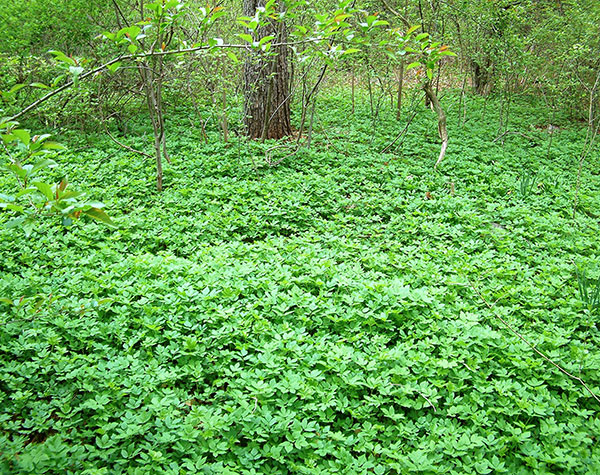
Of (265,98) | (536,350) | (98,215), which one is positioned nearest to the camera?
(98,215)

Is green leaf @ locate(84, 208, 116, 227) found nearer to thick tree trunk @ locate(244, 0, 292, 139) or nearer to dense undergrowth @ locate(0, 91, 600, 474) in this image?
dense undergrowth @ locate(0, 91, 600, 474)

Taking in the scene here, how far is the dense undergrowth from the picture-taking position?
6.65 feet

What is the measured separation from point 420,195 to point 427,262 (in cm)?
175

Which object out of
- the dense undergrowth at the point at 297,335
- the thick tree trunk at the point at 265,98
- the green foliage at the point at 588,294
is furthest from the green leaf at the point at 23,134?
the thick tree trunk at the point at 265,98

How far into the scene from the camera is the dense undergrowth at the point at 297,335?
6.65 feet

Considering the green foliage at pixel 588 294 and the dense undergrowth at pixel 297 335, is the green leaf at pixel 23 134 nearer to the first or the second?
the dense undergrowth at pixel 297 335

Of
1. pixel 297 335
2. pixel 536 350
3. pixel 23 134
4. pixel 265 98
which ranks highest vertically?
pixel 265 98

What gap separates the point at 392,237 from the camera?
426 centimetres

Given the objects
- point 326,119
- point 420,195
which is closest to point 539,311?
point 420,195

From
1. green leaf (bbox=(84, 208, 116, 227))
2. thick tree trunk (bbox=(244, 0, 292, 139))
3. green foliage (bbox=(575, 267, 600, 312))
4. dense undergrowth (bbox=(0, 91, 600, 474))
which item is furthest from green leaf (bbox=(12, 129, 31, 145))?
A: thick tree trunk (bbox=(244, 0, 292, 139))

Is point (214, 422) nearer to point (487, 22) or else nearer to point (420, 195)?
point (420, 195)

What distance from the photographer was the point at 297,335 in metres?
2.68

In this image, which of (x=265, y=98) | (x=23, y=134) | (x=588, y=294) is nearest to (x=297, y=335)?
(x=23, y=134)

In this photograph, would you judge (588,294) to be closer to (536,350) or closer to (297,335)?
(536,350)
